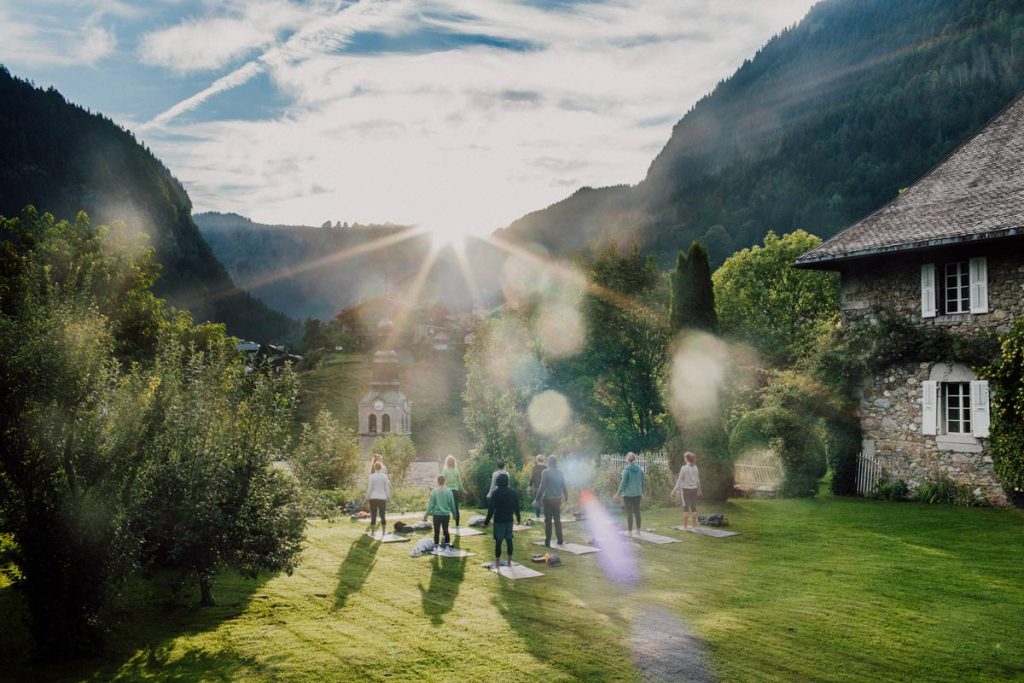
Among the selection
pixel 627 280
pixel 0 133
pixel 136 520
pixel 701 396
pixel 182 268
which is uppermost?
pixel 0 133

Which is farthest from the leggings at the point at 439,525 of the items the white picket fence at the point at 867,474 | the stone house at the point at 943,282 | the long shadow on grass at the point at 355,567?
the stone house at the point at 943,282

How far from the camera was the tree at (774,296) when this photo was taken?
37844 millimetres

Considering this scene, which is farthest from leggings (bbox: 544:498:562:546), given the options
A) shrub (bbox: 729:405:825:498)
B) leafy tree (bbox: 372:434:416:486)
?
leafy tree (bbox: 372:434:416:486)

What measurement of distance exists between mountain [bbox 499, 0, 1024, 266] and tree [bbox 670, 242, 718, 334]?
35048mm

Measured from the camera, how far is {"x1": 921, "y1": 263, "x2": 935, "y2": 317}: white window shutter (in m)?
18.4

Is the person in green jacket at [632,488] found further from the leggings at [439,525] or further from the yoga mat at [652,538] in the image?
the leggings at [439,525]

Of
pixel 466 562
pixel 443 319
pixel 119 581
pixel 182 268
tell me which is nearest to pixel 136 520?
pixel 119 581

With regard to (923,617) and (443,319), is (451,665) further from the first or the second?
(443,319)

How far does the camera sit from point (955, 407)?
60.2 feet

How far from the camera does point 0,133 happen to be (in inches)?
4242

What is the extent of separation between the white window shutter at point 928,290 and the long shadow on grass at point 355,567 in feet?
49.4

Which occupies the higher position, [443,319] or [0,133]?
[0,133]

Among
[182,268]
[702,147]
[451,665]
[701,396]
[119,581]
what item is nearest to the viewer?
[451,665]

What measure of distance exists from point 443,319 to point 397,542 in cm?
9081
